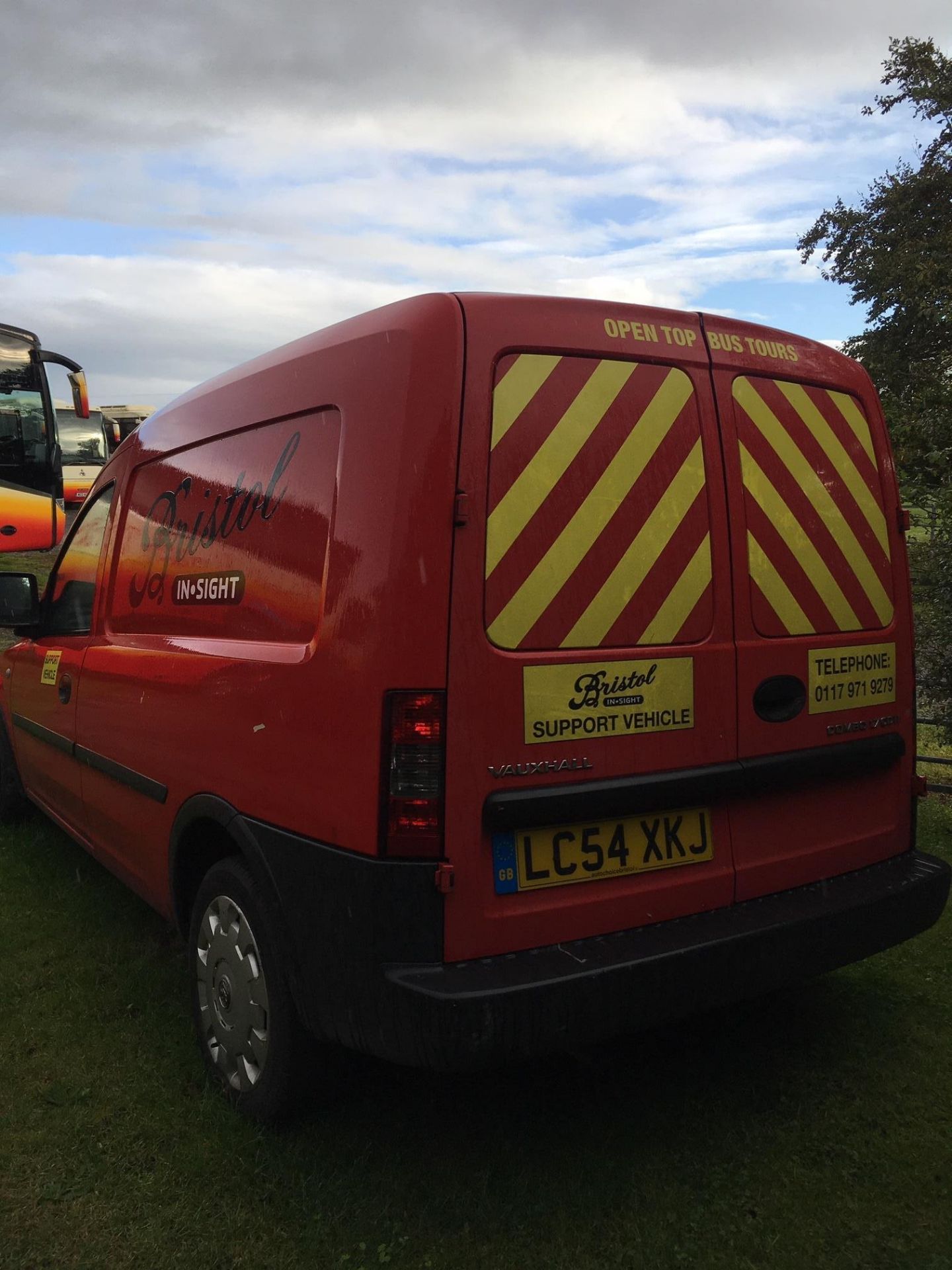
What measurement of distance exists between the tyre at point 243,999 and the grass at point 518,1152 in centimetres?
11

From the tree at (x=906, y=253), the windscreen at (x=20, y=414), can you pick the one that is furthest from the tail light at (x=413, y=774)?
the windscreen at (x=20, y=414)

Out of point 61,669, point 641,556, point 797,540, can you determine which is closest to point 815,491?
point 797,540

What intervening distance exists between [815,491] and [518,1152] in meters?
2.00

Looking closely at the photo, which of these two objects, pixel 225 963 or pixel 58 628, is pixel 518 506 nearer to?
pixel 225 963

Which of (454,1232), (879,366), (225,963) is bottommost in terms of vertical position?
(454,1232)

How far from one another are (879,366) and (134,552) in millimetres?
17947

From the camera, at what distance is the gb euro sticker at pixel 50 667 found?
4426 millimetres

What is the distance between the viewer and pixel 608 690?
2.51 meters

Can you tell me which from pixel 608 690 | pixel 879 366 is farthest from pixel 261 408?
pixel 879 366

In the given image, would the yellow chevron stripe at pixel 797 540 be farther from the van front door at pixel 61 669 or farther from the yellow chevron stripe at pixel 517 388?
the van front door at pixel 61 669

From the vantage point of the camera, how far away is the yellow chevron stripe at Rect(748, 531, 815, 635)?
2785 mm

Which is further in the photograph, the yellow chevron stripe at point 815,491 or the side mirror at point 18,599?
the side mirror at point 18,599

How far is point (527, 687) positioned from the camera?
2.39 meters

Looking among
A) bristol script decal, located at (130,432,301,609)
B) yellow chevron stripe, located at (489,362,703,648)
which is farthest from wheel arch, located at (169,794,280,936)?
yellow chevron stripe, located at (489,362,703,648)
